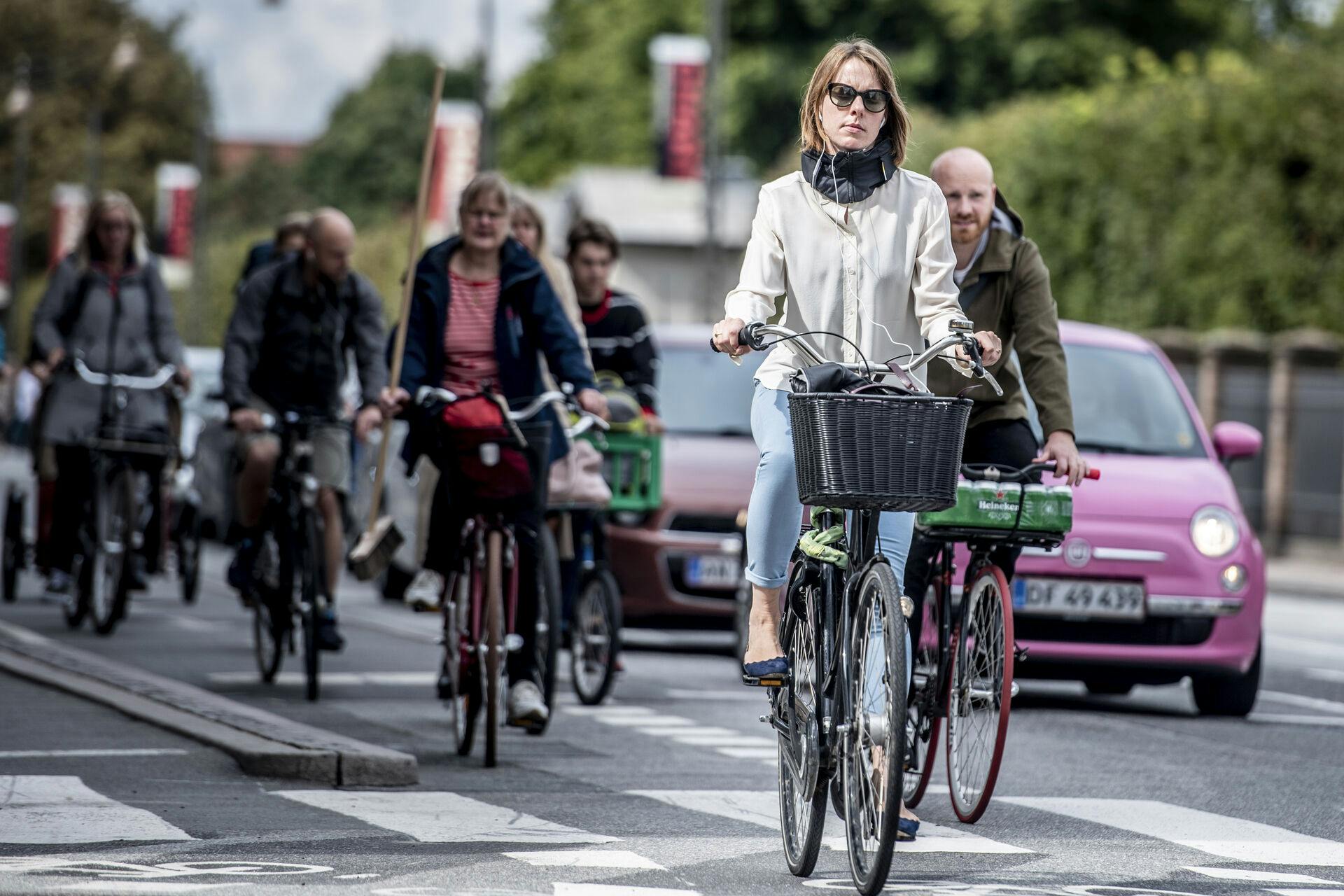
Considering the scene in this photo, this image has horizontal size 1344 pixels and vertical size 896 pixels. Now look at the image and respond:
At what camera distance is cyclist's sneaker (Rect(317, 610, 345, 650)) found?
10852 mm

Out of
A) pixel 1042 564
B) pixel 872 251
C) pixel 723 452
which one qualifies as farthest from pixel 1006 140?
pixel 872 251

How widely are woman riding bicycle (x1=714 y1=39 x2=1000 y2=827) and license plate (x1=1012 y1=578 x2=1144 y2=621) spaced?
4.31m

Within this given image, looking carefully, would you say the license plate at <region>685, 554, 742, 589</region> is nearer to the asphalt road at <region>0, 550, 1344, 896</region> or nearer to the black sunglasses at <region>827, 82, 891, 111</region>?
the asphalt road at <region>0, 550, 1344, 896</region>

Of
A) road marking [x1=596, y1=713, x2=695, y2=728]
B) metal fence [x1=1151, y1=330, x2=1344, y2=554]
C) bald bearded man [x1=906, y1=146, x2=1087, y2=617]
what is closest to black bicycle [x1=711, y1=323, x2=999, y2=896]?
bald bearded man [x1=906, y1=146, x2=1087, y2=617]

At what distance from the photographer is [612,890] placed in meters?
5.89

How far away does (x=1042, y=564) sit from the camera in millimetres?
10656

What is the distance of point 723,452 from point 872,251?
24.5 ft

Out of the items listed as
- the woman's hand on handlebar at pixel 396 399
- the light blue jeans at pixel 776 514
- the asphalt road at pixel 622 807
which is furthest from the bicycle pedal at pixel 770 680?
the woman's hand on handlebar at pixel 396 399

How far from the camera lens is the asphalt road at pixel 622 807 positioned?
20.1 ft

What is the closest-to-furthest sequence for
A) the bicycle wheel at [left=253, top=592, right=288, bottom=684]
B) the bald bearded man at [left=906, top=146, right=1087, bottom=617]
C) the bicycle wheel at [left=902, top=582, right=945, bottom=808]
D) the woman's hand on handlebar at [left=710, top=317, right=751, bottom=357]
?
the woman's hand on handlebar at [left=710, top=317, right=751, bottom=357] < the bicycle wheel at [left=902, top=582, right=945, bottom=808] < the bald bearded man at [left=906, top=146, right=1087, bottom=617] < the bicycle wheel at [left=253, top=592, right=288, bottom=684]

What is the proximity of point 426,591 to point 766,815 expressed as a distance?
2.15 meters

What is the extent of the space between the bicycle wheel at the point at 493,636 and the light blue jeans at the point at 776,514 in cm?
229

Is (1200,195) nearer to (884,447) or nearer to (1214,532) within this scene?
(1214,532)

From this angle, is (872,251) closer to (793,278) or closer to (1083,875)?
(793,278)
